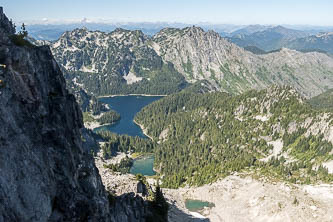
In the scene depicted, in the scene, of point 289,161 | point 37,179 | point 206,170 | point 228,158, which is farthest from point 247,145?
point 37,179

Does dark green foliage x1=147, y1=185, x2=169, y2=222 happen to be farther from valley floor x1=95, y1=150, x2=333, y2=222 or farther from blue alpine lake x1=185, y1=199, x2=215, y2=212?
blue alpine lake x1=185, y1=199, x2=215, y2=212

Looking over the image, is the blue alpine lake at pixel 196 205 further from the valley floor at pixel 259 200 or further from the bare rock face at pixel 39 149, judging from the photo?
the bare rock face at pixel 39 149

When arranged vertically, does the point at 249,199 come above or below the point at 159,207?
below

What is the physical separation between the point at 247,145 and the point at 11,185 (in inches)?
6870

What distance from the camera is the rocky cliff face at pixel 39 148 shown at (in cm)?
3431

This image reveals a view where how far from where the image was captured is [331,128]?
164 metres

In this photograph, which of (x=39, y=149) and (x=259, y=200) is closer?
(x=39, y=149)

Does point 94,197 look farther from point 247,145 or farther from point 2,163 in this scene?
point 247,145

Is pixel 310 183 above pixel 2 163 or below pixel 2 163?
below

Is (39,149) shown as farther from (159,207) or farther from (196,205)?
(196,205)

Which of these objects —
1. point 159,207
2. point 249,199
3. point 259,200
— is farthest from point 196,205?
point 159,207

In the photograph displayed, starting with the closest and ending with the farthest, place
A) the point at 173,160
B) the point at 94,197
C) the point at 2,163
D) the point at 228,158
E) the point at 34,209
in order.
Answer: the point at 2,163 → the point at 34,209 → the point at 94,197 → the point at 228,158 → the point at 173,160

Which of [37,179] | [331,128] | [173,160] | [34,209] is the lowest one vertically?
[173,160]

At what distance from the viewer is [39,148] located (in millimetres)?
39969
